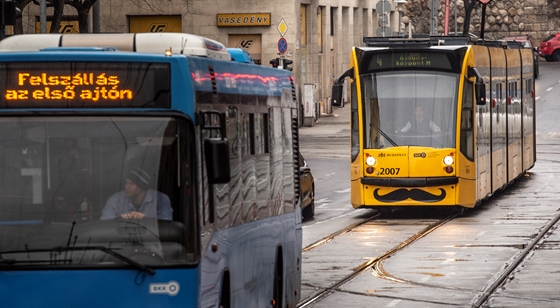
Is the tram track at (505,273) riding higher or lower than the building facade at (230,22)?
lower

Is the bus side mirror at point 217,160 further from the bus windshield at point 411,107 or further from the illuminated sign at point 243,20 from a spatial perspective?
the illuminated sign at point 243,20

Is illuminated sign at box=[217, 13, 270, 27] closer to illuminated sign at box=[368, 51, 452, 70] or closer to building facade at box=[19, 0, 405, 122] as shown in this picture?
building facade at box=[19, 0, 405, 122]

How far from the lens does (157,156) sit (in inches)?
316

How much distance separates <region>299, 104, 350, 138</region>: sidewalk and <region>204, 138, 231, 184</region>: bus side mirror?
39.7 m

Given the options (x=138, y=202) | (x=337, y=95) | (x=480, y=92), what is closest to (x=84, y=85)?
(x=138, y=202)

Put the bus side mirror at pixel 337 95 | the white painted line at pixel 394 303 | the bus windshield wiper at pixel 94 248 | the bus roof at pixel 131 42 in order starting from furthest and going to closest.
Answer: the bus side mirror at pixel 337 95 → the white painted line at pixel 394 303 → the bus roof at pixel 131 42 → the bus windshield wiper at pixel 94 248

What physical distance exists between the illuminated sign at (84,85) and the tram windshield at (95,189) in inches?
3.8

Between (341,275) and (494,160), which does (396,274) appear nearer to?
(341,275)

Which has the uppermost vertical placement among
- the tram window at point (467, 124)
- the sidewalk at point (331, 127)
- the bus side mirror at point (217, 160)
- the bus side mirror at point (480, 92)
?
the bus side mirror at point (217, 160)

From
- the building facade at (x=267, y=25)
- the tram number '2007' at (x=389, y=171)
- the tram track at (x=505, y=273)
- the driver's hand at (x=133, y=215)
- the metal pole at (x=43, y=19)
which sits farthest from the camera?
the building facade at (x=267, y=25)

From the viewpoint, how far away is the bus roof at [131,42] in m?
9.27

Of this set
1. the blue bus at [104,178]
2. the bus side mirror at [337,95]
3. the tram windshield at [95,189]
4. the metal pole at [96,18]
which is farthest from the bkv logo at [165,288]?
the metal pole at [96,18]

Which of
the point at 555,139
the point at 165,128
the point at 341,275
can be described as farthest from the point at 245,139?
the point at 555,139

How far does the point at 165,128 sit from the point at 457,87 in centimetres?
1538
